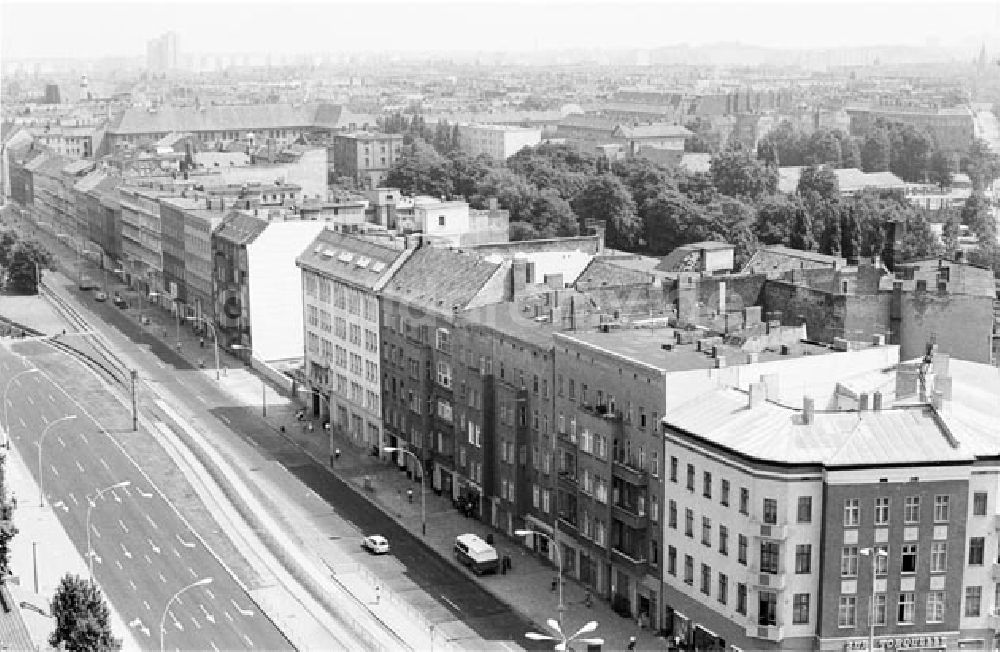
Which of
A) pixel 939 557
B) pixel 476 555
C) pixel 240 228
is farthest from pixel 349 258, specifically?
pixel 939 557

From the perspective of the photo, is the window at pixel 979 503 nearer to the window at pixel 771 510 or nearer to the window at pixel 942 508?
the window at pixel 942 508

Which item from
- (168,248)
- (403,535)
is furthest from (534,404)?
(168,248)

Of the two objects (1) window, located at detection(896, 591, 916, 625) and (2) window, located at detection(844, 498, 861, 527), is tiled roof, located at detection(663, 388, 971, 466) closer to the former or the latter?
(2) window, located at detection(844, 498, 861, 527)

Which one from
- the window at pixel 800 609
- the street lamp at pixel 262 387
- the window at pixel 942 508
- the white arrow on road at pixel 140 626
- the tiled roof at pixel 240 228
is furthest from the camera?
the tiled roof at pixel 240 228

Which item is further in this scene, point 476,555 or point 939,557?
point 476,555

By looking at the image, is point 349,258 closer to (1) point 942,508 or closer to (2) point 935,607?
(1) point 942,508

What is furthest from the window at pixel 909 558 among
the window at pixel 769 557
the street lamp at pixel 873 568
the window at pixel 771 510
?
the window at pixel 771 510
